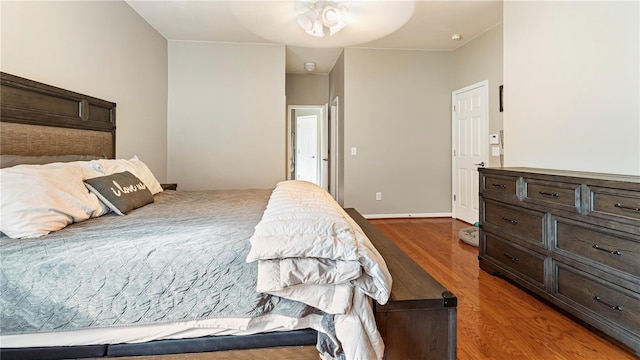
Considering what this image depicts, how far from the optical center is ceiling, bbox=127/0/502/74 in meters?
3.24

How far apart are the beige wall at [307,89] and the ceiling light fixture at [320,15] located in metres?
2.94

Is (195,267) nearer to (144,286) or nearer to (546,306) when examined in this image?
(144,286)

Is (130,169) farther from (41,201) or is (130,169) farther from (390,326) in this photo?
(390,326)

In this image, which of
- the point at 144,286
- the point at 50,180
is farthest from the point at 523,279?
the point at 50,180

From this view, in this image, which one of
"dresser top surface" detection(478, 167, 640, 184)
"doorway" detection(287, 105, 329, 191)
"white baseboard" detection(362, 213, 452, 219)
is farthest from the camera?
"doorway" detection(287, 105, 329, 191)

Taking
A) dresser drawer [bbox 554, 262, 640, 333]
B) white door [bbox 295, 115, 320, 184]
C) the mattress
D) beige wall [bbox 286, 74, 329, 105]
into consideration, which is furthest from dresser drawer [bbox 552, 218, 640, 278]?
white door [bbox 295, 115, 320, 184]

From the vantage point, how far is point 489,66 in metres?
3.94

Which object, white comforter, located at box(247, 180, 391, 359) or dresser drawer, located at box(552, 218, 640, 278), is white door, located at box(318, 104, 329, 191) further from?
white comforter, located at box(247, 180, 391, 359)

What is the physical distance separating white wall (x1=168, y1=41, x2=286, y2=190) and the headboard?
58.3 inches

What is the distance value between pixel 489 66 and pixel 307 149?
4.25 meters

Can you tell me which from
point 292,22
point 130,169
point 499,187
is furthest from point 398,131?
point 130,169

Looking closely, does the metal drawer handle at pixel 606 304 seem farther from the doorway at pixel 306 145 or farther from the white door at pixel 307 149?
the white door at pixel 307 149

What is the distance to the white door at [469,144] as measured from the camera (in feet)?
13.4

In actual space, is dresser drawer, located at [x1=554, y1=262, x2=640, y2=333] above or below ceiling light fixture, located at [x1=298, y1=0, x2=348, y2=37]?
below
